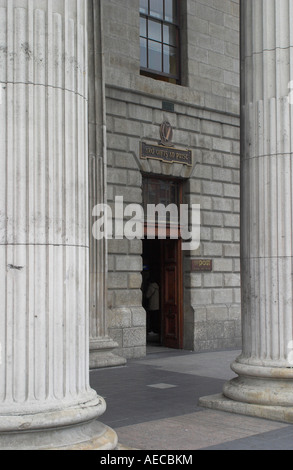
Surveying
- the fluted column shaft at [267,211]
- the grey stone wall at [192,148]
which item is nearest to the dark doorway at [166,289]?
the grey stone wall at [192,148]

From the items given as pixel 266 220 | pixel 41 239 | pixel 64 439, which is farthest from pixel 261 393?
pixel 41 239

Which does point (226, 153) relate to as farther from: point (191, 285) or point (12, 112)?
point (12, 112)

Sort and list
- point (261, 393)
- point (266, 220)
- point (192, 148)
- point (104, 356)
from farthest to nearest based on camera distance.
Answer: point (192, 148), point (104, 356), point (266, 220), point (261, 393)

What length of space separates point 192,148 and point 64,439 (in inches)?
459

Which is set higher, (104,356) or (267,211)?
(267,211)

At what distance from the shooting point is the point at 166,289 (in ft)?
54.1

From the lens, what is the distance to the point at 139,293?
47.9 feet

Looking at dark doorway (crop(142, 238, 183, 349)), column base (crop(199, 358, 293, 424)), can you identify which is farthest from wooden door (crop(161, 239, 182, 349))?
column base (crop(199, 358, 293, 424))

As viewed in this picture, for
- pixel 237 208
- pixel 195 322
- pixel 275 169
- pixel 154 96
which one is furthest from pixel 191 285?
pixel 275 169

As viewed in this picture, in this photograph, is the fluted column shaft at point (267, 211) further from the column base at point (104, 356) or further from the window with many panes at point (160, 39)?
the window with many panes at point (160, 39)

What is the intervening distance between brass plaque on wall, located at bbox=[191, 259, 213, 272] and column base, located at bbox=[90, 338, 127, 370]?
3.67 meters

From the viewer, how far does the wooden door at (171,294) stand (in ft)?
52.8

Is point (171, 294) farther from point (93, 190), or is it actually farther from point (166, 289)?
point (93, 190)

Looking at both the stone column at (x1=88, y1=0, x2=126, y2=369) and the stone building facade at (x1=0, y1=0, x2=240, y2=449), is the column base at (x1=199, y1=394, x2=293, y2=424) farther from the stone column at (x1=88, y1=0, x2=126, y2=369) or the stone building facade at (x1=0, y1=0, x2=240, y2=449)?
the stone column at (x1=88, y1=0, x2=126, y2=369)
